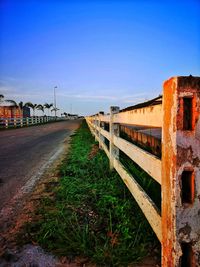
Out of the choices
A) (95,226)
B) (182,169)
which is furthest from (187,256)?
(95,226)

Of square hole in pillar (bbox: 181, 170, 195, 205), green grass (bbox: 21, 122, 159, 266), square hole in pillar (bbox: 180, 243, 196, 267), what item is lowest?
green grass (bbox: 21, 122, 159, 266)

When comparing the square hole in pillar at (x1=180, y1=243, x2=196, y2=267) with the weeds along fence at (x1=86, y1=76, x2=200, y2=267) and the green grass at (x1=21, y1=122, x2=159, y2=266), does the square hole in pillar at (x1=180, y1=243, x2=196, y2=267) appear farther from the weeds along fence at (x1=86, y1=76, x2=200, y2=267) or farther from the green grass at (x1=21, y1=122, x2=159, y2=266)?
the green grass at (x1=21, y1=122, x2=159, y2=266)

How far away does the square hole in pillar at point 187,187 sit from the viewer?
1159 mm

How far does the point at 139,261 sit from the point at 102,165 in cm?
267

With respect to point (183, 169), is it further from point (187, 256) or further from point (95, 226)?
point (95, 226)

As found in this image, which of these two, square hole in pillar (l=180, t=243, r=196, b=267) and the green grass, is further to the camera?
the green grass

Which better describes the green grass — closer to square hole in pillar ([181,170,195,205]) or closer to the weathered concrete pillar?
the weathered concrete pillar

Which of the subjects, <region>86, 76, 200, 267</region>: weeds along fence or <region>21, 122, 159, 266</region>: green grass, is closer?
<region>86, 76, 200, 267</region>: weeds along fence

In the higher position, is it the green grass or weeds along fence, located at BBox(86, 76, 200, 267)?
weeds along fence, located at BBox(86, 76, 200, 267)

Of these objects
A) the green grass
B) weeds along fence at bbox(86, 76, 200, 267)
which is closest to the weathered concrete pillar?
weeds along fence at bbox(86, 76, 200, 267)

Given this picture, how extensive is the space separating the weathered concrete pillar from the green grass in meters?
0.57

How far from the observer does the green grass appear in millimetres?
1703

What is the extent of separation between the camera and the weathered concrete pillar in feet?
3.66

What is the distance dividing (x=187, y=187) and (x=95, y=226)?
1193 millimetres
